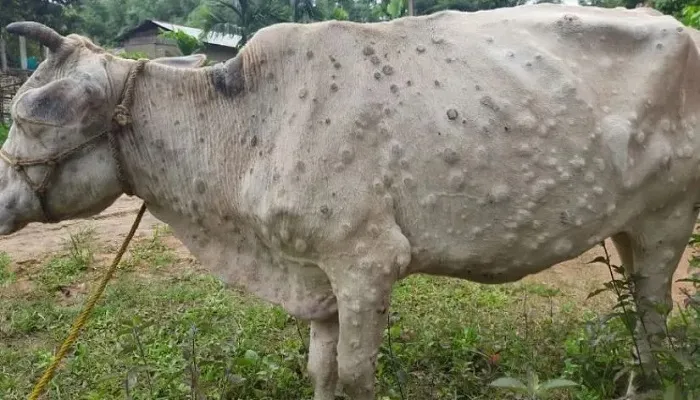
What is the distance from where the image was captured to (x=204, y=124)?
3.11 m

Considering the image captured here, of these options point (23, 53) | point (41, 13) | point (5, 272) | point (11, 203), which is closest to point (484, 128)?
point (11, 203)

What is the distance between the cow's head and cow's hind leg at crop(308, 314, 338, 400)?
4.04 ft

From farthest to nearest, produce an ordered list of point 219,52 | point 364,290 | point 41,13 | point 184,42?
point 219,52, point 184,42, point 41,13, point 364,290

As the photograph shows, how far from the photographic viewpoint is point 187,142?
310 centimetres

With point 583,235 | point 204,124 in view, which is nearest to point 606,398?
point 583,235

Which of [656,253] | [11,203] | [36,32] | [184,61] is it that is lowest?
[656,253]

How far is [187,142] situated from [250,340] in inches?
76.2

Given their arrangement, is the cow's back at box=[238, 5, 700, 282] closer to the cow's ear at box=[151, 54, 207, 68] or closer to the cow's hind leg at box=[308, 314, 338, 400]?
the cow's ear at box=[151, 54, 207, 68]

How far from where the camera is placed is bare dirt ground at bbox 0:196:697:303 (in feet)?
19.9

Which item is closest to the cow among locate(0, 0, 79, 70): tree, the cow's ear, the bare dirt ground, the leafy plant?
the cow's ear

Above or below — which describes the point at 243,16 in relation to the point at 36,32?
below

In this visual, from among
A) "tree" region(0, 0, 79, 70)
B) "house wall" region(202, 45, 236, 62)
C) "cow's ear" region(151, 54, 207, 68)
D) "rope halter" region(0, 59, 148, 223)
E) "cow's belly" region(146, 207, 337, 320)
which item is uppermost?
"cow's ear" region(151, 54, 207, 68)

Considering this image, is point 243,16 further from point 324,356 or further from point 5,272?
point 324,356

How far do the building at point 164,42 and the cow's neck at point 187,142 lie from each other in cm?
3167
